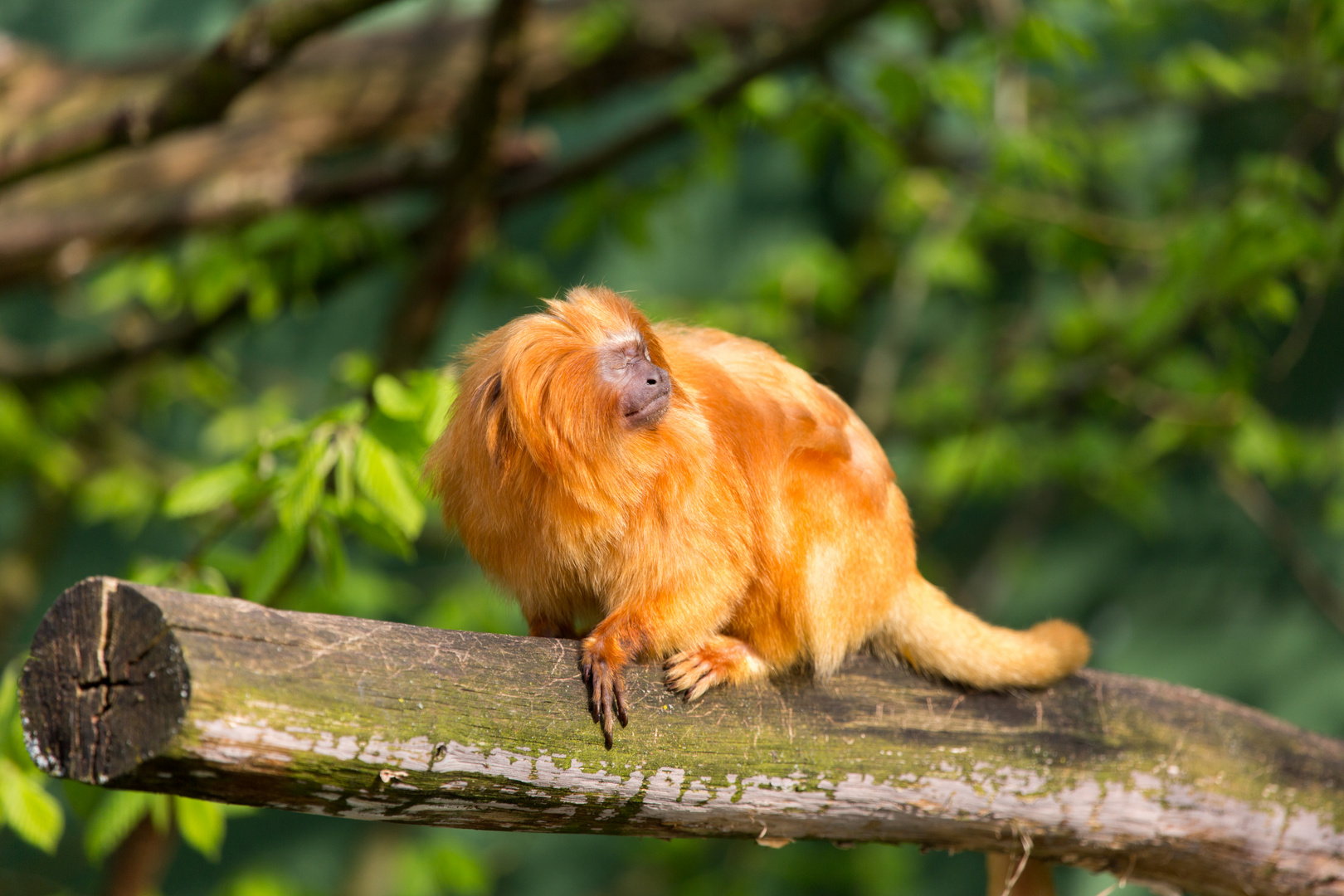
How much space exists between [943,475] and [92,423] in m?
3.57

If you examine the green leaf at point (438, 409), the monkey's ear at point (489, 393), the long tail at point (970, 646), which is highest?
the monkey's ear at point (489, 393)

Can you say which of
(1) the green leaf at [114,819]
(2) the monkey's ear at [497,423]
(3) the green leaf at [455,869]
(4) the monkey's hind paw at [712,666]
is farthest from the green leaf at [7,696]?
(3) the green leaf at [455,869]

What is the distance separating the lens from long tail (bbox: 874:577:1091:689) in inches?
77.9

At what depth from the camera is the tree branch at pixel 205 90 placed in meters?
2.23

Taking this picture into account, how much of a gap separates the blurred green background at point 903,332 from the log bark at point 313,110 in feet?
A: 0.39

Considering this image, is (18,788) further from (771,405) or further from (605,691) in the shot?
(771,405)

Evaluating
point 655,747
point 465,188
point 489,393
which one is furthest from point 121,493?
point 655,747

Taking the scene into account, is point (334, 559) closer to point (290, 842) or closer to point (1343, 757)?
point (1343, 757)

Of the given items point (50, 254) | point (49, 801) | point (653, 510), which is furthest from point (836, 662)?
point (50, 254)

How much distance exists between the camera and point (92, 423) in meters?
4.38

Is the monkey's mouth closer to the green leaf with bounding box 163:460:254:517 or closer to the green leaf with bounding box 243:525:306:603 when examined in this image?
the green leaf with bounding box 243:525:306:603

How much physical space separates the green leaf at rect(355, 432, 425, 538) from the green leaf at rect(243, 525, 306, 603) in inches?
6.0

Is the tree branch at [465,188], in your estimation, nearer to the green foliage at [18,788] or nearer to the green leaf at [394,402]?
the green leaf at [394,402]

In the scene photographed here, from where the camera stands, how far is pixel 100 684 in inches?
49.3
